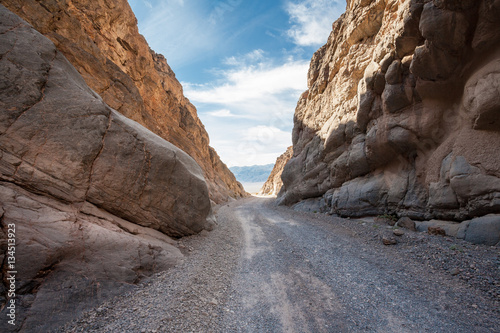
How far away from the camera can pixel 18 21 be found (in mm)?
7566

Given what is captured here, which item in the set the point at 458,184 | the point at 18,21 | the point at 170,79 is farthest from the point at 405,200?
the point at 170,79

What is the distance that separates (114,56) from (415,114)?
108ft

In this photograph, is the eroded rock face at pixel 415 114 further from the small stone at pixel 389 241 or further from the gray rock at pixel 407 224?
the small stone at pixel 389 241

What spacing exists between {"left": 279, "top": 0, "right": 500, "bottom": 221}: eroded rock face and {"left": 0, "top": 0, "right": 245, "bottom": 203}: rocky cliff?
2355 centimetres

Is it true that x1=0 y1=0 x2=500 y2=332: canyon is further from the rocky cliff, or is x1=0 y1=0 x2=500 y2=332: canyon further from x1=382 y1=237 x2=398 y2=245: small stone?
the rocky cliff

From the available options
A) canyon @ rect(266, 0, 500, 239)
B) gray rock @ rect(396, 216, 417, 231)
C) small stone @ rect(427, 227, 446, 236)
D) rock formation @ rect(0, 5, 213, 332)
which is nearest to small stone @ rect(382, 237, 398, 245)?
small stone @ rect(427, 227, 446, 236)

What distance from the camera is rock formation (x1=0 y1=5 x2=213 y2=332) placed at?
4660mm

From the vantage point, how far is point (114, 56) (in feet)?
79.7

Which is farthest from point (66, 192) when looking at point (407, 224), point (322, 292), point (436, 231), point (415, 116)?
point (415, 116)

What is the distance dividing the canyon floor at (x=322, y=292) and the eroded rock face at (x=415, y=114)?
3.80 m

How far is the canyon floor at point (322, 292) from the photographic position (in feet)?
14.9

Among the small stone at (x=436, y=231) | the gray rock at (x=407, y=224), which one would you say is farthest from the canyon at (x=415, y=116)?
the small stone at (x=436, y=231)

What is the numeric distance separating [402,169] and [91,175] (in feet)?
62.6

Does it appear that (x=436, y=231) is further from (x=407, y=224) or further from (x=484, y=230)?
(x=407, y=224)
